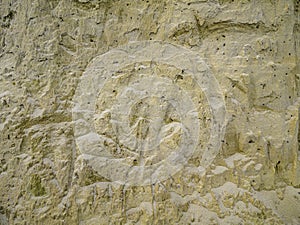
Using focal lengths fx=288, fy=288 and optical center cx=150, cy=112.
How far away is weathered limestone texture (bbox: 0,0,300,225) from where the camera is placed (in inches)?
40.4

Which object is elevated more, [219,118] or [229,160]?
[219,118]

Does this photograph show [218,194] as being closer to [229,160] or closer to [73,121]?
[229,160]

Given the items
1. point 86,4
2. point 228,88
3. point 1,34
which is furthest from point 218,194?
point 1,34

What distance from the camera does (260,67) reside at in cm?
106

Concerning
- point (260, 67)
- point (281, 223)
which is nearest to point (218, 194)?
point (281, 223)

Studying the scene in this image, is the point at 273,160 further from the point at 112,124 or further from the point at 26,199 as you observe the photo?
the point at 26,199

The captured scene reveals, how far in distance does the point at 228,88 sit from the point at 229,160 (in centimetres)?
26

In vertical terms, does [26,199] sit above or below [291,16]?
below

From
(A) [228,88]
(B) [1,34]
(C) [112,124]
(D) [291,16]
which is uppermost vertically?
(D) [291,16]

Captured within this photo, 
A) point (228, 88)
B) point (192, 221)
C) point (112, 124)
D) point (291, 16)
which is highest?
point (291, 16)

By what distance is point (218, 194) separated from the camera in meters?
1.05

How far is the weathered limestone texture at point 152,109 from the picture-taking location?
1.03 metres

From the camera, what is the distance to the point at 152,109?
1061mm

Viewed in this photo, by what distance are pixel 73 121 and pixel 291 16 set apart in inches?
35.0
